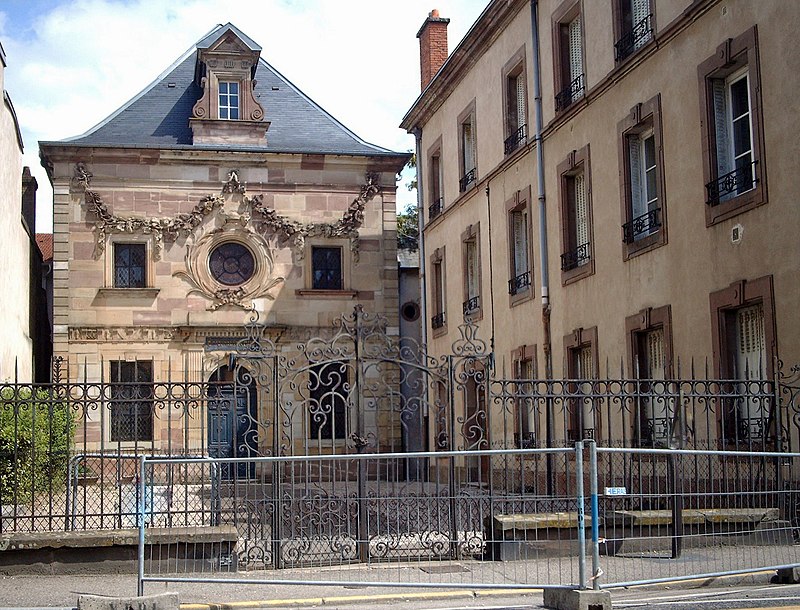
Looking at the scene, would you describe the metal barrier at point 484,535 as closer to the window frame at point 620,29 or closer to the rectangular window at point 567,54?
the window frame at point 620,29

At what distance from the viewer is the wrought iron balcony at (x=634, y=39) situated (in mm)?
17594

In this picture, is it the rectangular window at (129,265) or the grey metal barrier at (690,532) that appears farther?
the rectangular window at (129,265)

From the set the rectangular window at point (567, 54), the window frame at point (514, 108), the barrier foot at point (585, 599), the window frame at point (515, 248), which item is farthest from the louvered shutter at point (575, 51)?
the barrier foot at point (585, 599)

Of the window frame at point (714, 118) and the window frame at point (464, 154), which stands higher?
the window frame at point (464, 154)

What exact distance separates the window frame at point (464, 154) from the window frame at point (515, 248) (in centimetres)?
234

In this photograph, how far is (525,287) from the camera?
886 inches

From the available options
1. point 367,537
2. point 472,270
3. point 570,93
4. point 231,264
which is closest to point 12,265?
point 231,264

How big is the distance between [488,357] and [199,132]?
18.3 metres

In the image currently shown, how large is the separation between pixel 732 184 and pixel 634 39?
398 centimetres

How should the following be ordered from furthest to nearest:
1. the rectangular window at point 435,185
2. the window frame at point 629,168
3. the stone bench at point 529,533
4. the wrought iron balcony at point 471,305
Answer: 1. the rectangular window at point 435,185
2. the wrought iron balcony at point 471,305
3. the window frame at point 629,168
4. the stone bench at point 529,533

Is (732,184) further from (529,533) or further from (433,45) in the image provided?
(433,45)

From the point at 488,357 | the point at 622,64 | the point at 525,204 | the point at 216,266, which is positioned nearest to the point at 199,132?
the point at 216,266

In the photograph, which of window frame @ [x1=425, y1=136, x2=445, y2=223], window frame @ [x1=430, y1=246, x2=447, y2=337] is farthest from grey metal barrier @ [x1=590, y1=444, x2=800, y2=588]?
window frame @ [x1=425, y1=136, x2=445, y2=223]

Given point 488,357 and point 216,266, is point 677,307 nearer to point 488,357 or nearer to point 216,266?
point 488,357
